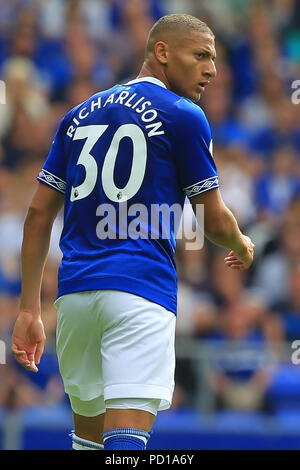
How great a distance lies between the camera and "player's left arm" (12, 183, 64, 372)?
363cm

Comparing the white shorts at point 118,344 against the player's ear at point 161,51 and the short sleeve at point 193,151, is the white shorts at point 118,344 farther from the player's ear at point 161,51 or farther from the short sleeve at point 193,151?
the player's ear at point 161,51

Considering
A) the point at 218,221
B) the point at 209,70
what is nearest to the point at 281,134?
the point at 209,70

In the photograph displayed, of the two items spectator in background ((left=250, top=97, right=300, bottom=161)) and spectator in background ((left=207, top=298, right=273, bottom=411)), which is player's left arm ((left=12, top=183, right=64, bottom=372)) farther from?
spectator in background ((left=250, top=97, right=300, bottom=161))

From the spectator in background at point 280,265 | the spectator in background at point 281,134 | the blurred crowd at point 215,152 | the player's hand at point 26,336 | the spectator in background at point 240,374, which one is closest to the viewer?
the player's hand at point 26,336

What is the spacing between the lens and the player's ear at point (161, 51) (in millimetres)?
3580

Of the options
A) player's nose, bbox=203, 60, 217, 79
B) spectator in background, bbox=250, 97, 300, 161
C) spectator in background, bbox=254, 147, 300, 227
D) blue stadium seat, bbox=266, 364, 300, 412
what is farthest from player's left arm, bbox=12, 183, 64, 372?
spectator in background, bbox=250, 97, 300, 161

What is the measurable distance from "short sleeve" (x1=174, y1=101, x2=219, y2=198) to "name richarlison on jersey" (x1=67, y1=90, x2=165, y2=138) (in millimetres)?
82

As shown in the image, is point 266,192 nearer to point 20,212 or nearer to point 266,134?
point 266,134

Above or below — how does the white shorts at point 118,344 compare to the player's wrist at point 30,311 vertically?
below

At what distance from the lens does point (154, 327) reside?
3326 mm

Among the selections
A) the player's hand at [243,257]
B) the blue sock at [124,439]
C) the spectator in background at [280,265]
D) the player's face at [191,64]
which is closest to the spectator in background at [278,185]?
the spectator in background at [280,265]

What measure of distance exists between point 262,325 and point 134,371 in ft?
13.5

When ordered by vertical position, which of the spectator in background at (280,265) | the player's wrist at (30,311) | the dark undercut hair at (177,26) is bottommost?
the player's wrist at (30,311)
